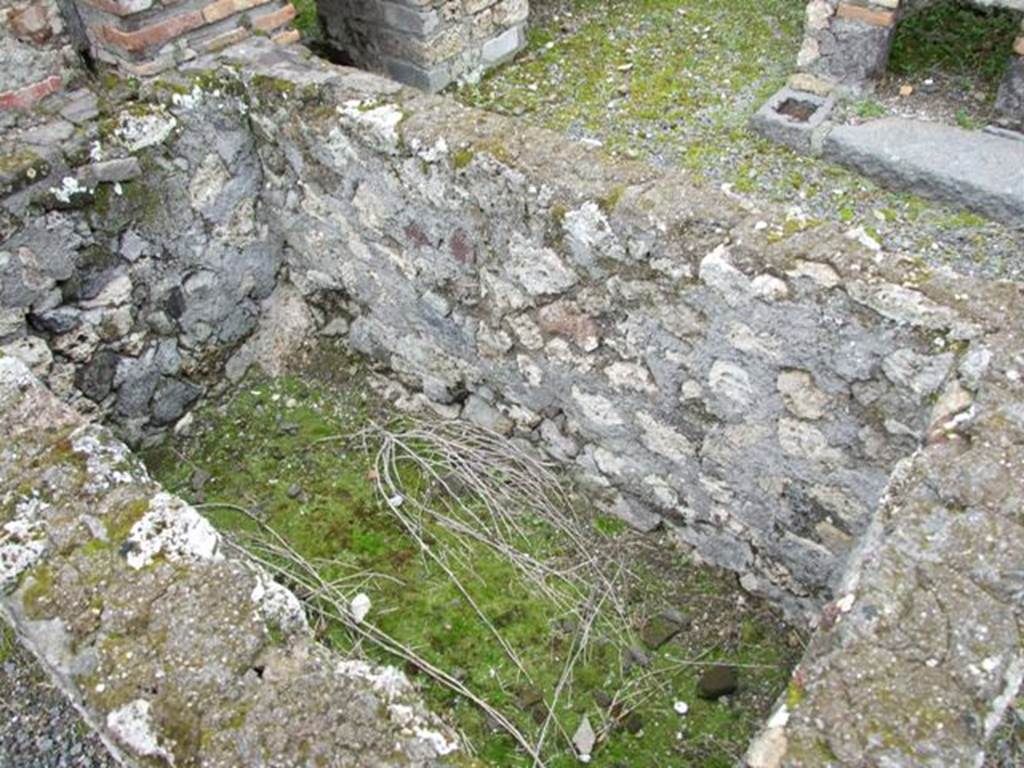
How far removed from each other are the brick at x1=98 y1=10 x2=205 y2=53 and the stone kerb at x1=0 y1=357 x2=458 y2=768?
2050 millimetres

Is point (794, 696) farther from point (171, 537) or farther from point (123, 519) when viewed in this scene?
point (123, 519)

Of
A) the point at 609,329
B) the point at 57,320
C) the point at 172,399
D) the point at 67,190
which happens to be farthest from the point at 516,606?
the point at 67,190

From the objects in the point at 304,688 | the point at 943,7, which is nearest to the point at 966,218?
the point at 943,7

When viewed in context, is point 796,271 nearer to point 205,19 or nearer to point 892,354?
point 892,354

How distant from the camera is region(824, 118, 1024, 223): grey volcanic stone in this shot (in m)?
4.30

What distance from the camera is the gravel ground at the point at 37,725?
2.53 meters

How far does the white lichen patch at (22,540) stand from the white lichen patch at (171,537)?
0.19m

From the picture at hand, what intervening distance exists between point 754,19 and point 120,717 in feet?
17.5

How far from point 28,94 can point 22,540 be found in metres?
2.06

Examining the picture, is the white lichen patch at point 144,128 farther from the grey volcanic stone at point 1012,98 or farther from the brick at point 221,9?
the grey volcanic stone at point 1012,98

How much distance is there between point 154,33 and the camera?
3615 mm

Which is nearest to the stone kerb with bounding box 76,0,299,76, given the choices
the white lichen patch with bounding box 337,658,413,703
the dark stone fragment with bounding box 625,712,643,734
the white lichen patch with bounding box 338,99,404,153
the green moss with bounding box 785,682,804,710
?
the white lichen patch with bounding box 338,99,404,153

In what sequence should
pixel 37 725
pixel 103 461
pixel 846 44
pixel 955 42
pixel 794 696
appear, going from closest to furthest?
pixel 794 696 → pixel 103 461 → pixel 37 725 → pixel 846 44 → pixel 955 42

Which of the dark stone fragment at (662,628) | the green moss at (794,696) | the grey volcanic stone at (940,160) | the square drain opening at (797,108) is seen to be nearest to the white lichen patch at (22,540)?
the green moss at (794,696)
